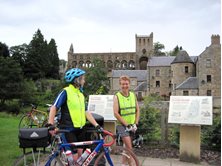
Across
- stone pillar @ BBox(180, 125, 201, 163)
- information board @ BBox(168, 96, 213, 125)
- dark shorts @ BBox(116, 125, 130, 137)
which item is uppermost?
information board @ BBox(168, 96, 213, 125)

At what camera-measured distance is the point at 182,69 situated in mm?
51281

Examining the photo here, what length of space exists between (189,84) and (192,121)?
41.6 meters

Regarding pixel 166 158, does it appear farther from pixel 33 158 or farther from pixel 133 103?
pixel 33 158

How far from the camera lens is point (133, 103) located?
5.62 metres

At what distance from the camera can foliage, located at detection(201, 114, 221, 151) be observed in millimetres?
8039

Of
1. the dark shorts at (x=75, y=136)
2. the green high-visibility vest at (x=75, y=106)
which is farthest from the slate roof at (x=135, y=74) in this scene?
the green high-visibility vest at (x=75, y=106)

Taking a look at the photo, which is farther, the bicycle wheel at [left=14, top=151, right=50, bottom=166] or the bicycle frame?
the bicycle wheel at [left=14, top=151, right=50, bottom=166]

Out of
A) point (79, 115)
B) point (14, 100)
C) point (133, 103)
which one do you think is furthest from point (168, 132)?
point (14, 100)

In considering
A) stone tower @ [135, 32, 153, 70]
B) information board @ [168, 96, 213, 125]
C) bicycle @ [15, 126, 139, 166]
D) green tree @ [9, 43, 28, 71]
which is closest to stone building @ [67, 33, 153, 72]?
stone tower @ [135, 32, 153, 70]

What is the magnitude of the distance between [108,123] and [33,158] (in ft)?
11.3

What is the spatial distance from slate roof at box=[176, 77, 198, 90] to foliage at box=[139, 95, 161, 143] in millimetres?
39145

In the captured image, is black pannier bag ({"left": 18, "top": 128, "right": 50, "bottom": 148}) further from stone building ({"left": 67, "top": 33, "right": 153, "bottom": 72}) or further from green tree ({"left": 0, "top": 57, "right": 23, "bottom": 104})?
stone building ({"left": 67, "top": 33, "right": 153, "bottom": 72})

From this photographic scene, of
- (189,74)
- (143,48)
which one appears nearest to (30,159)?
(189,74)

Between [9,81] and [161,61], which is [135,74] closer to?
[161,61]
